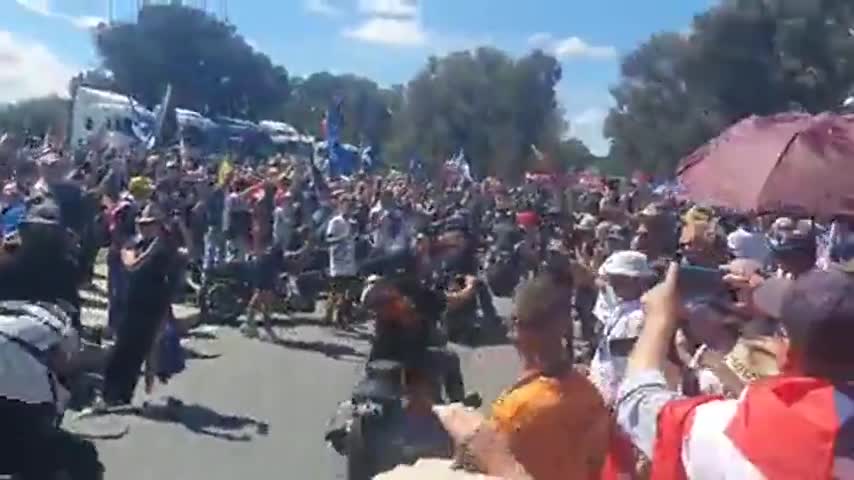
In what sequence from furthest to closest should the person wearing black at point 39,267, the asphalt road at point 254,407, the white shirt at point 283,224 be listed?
the white shirt at point 283,224
the asphalt road at point 254,407
the person wearing black at point 39,267

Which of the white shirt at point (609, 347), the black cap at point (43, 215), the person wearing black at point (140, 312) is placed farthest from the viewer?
the person wearing black at point (140, 312)

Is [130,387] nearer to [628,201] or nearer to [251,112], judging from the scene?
[628,201]

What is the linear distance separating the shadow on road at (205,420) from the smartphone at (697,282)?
24.1ft

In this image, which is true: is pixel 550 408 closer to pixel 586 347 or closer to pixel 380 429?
pixel 380 429

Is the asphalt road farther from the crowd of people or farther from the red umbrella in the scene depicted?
the red umbrella

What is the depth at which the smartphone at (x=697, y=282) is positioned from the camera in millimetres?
3029

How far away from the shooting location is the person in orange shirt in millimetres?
3904

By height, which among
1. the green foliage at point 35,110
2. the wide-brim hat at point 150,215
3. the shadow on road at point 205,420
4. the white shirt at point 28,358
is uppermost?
the green foliage at point 35,110

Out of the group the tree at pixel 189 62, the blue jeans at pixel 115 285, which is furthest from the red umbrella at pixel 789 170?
the tree at pixel 189 62

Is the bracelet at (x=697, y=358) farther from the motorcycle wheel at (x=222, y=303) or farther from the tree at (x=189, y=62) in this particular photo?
the tree at (x=189, y=62)

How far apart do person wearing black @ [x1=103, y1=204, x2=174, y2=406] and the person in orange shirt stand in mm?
7051

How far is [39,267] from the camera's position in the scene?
23.8 feet

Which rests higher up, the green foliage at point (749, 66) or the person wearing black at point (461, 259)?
the green foliage at point (749, 66)

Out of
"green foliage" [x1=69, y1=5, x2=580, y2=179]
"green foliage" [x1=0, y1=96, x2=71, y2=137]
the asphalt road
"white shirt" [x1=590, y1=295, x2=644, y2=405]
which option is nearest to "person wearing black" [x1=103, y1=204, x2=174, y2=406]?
the asphalt road
